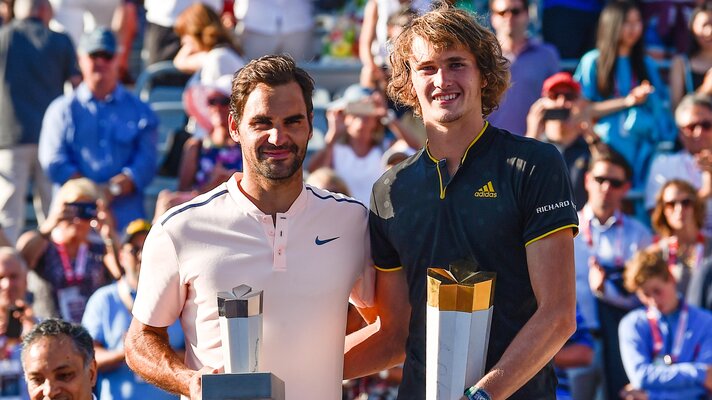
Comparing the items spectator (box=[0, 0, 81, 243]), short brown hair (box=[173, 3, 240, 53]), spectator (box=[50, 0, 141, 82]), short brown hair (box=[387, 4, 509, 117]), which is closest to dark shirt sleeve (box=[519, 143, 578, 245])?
short brown hair (box=[387, 4, 509, 117])

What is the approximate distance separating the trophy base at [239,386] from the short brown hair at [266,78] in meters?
0.92

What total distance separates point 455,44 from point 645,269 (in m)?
3.85

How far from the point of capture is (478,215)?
175 inches

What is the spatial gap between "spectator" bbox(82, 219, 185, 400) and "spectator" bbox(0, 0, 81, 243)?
2101 millimetres

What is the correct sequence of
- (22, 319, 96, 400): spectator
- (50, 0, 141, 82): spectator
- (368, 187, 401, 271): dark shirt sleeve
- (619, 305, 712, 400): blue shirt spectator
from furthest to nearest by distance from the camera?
(50, 0, 141, 82): spectator < (619, 305, 712, 400): blue shirt spectator < (22, 319, 96, 400): spectator < (368, 187, 401, 271): dark shirt sleeve

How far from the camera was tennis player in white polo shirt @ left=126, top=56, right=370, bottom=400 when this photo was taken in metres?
4.57

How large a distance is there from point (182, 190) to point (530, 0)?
3.56m

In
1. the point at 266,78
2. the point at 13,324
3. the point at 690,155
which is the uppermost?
the point at 266,78

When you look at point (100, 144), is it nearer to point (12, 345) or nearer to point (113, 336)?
point (113, 336)

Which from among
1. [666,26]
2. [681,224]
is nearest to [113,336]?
[681,224]

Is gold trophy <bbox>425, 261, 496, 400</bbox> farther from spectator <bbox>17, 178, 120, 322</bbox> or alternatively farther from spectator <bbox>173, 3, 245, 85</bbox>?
spectator <bbox>173, 3, 245, 85</bbox>

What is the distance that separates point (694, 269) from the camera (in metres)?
8.76

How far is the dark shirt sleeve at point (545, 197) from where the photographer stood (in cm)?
437

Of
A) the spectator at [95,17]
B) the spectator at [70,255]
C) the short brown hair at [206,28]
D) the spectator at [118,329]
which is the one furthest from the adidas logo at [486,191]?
the spectator at [95,17]
